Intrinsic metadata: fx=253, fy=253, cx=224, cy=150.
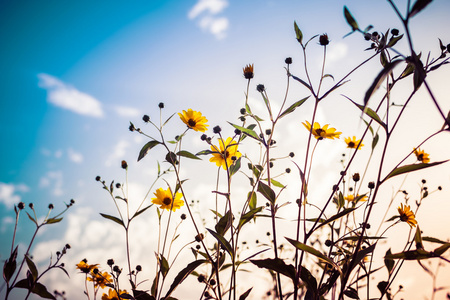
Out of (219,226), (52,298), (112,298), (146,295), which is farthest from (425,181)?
(52,298)

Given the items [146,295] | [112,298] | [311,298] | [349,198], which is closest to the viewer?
[311,298]

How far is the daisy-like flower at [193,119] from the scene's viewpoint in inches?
62.4

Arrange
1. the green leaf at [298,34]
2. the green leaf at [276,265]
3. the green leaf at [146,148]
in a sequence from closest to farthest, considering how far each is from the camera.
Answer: the green leaf at [276,265] → the green leaf at [298,34] → the green leaf at [146,148]

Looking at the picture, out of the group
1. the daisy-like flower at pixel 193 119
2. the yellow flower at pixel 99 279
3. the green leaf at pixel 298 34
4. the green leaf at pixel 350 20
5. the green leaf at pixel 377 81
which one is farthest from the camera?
the yellow flower at pixel 99 279

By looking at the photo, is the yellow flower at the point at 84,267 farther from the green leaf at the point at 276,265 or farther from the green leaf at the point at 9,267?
the green leaf at the point at 276,265

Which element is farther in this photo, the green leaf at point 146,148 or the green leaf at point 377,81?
the green leaf at point 146,148

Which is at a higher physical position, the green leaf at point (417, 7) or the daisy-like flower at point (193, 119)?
the daisy-like flower at point (193, 119)

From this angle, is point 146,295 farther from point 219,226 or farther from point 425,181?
point 425,181

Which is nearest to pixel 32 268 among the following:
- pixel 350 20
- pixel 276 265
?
pixel 276 265

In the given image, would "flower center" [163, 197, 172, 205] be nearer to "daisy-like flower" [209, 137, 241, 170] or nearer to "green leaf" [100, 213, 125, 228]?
"green leaf" [100, 213, 125, 228]

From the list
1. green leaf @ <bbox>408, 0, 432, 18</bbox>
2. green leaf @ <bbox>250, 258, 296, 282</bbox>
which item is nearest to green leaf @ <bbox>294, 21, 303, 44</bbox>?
green leaf @ <bbox>408, 0, 432, 18</bbox>

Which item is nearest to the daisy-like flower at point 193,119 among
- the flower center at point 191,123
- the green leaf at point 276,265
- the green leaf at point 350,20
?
the flower center at point 191,123

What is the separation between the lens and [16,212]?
1583mm

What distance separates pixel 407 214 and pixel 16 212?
7.92ft
